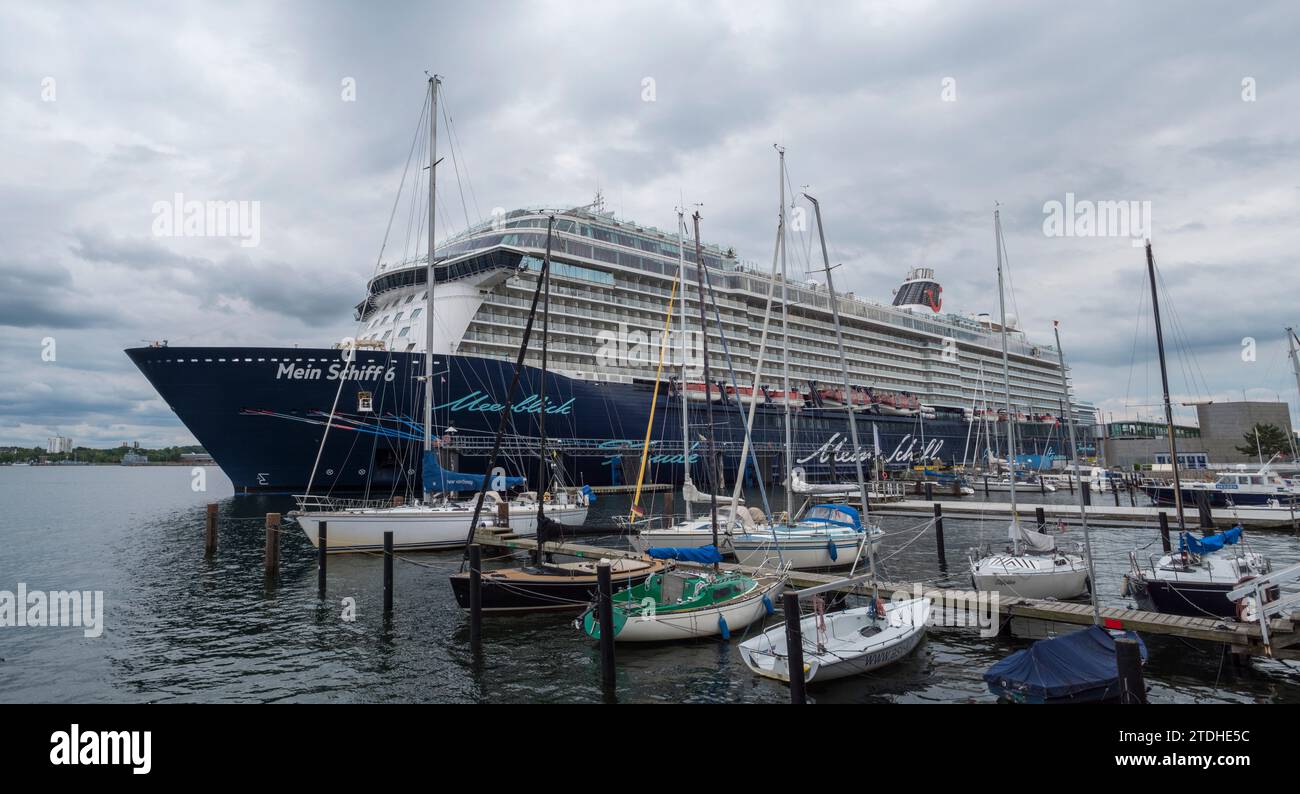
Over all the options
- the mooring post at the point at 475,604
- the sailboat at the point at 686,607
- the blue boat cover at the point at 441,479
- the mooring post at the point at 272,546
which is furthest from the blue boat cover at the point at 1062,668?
the mooring post at the point at 272,546

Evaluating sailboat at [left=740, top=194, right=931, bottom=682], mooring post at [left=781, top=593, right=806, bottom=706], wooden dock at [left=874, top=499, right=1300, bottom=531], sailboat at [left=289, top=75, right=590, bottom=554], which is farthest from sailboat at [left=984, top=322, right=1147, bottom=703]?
wooden dock at [left=874, top=499, right=1300, bottom=531]

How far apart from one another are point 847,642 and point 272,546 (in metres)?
17.2

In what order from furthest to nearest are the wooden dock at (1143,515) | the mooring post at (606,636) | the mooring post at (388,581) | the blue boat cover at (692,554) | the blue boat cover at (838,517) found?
the wooden dock at (1143,515), the blue boat cover at (838,517), the blue boat cover at (692,554), the mooring post at (388,581), the mooring post at (606,636)

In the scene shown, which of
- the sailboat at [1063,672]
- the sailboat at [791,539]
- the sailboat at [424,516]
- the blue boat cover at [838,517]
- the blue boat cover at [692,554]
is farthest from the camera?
the sailboat at [424,516]

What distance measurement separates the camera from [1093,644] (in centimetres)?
949

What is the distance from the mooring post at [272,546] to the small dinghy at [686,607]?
11287 mm

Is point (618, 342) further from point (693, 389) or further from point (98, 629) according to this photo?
point (98, 629)

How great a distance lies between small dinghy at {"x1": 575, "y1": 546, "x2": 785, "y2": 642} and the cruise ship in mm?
5191

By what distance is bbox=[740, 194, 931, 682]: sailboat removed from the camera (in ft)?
35.6

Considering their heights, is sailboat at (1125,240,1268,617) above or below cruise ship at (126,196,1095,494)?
below

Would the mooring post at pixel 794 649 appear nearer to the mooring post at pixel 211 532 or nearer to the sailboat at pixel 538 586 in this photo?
the sailboat at pixel 538 586

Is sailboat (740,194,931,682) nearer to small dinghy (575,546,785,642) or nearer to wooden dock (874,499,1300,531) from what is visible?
small dinghy (575,546,785,642)

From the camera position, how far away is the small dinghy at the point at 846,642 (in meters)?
10.9
